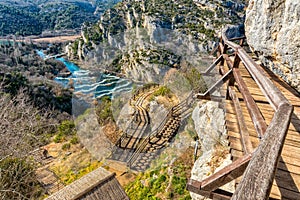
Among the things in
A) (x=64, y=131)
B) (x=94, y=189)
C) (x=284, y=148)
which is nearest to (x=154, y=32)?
(x=64, y=131)

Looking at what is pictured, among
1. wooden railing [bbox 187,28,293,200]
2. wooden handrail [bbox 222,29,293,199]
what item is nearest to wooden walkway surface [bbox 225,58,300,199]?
wooden railing [bbox 187,28,293,200]

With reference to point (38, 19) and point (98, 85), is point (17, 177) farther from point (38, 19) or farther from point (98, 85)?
point (38, 19)

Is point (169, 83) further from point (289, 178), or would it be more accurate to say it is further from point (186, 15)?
point (186, 15)

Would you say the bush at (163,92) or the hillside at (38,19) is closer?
the bush at (163,92)

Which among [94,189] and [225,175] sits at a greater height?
[225,175]

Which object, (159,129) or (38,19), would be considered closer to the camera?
(159,129)

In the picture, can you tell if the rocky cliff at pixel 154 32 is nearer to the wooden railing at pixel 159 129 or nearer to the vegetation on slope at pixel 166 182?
the wooden railing at pixel 159 129

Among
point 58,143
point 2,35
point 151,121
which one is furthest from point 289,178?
point 2,35

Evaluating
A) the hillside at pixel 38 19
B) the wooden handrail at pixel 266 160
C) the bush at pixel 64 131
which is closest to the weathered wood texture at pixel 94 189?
the wooden handrail at pixel 266 160

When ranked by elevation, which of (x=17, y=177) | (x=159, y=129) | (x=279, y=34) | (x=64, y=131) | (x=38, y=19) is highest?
(x=38, y=19)
